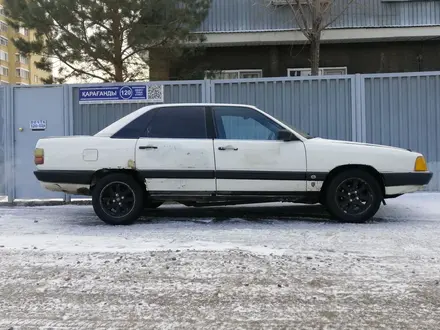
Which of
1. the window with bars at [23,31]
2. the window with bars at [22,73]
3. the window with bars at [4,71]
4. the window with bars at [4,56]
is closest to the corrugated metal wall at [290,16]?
→ the window with bars at [23,31]

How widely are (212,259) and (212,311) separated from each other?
50.6 inches

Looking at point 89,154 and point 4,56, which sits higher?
point 4,56

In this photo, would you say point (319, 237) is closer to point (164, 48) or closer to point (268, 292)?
point (268, 292)

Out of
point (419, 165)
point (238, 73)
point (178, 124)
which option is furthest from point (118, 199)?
point (238, 73)

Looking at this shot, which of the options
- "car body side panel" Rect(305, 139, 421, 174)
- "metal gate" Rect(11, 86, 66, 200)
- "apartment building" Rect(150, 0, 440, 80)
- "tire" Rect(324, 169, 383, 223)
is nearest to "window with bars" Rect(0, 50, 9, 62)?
"apartment building" Rect(150, 0, 440, 80)

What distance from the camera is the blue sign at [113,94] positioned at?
31.3 feet

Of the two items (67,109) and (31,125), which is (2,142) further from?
(67,109)

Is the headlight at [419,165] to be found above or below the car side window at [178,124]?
below

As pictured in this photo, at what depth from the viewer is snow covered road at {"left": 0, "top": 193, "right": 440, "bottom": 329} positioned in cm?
365

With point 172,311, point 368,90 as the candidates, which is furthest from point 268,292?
point 368,90

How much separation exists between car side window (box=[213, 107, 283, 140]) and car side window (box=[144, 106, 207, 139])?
0.80 feet

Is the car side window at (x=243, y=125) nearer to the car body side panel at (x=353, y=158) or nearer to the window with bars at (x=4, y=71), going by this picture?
the car body side panel at (x=353, y=158)

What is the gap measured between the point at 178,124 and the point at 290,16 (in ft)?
29.6

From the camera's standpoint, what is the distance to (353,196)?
675cm
